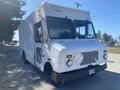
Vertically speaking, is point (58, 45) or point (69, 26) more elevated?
point (69, 26)

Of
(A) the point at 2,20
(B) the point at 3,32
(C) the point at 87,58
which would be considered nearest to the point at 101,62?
(C) the point at 87,58

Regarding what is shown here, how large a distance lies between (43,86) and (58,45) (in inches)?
76.5

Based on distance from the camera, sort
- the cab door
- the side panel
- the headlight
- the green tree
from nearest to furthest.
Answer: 1. the headlight
2. the cab door
3. the side panel
4. the green tree

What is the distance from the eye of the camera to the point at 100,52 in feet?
23.2

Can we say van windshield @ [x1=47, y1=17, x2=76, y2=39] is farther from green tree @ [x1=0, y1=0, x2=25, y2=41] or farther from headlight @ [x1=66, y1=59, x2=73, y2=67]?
green tree @ [x1=0, y1=0, x2=25, y2=41]

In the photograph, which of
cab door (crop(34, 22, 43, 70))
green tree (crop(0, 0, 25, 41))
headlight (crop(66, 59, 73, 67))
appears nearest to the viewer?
headlight (crop(66, 59, 73, 67))

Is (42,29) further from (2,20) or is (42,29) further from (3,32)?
(3,32)

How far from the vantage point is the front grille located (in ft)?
21.4

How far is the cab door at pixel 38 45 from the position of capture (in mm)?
7504

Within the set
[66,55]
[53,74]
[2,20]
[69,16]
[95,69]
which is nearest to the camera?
[66,55]

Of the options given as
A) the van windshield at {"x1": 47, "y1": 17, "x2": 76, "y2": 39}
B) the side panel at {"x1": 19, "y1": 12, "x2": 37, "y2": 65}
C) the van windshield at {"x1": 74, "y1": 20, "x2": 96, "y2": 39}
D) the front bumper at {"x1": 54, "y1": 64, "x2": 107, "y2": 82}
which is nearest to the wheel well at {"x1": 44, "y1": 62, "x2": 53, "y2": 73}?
the front bumper at {"x1": 54, "y1": 64, "x2": 107, "y2": 82}

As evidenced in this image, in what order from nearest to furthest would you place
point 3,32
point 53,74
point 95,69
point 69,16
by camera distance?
1. point 53,74
2. point 95,69
3. point 69,16
4. point 3,32

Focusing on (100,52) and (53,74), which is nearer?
(53,74)

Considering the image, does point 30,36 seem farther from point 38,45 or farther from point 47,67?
point 47,67
